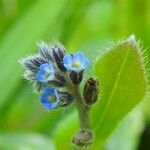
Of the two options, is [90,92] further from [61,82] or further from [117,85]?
[117,85]

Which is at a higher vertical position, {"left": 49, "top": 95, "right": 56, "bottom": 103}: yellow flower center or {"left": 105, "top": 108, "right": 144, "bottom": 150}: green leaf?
{"left": 105, "top": 108, "right": 144, "bottom": 150}: green leaf

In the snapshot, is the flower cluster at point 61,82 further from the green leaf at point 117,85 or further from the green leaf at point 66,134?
the green leaf at point 66,134

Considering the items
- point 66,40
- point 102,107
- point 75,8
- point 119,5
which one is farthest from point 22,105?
point 102,107

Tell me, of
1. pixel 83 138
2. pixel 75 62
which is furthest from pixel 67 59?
pixel 83 138

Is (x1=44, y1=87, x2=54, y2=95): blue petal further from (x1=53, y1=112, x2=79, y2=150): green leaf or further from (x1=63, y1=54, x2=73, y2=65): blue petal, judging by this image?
(x1=53, y1=112, x2=79, y2=150): green leaf

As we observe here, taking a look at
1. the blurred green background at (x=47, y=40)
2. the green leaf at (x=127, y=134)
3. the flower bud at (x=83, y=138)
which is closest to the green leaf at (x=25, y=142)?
the blurred green background at (x=47, y=40)

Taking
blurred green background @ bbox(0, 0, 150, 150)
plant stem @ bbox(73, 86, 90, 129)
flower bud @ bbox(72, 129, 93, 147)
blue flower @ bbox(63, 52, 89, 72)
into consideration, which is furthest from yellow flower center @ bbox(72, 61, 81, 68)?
blurred green background @ bbox(0, 0, 150, 150)
